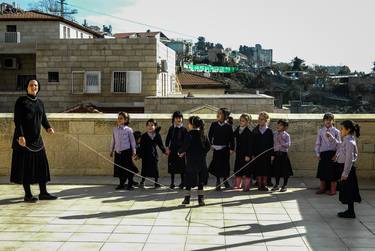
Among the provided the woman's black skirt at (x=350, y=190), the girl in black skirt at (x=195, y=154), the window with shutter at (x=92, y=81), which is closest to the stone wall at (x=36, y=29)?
the window with shutter at (x=92, y=81)

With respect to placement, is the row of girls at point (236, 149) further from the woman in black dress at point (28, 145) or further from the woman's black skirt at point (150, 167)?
the woman in black dress at point (28, 145)

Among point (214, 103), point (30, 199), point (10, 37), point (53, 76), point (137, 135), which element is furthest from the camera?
point (10, 37)

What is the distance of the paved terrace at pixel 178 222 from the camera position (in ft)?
18.7

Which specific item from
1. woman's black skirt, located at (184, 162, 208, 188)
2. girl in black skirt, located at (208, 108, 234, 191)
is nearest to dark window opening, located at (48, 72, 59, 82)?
girl in black skirt, located at (208, 108, 234, 191)

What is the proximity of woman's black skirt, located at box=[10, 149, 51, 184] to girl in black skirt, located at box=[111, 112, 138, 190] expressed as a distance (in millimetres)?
1418

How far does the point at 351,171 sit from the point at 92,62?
27185 millimetres

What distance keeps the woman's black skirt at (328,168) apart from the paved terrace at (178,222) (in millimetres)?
383

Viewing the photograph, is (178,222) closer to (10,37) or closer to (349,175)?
(349,175)

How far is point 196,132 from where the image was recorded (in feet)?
25.9

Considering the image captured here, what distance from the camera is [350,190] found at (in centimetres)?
696

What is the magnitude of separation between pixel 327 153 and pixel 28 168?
5022 millimetres

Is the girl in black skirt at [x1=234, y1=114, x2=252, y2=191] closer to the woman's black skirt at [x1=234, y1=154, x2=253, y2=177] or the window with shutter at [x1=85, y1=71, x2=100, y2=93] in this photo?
the woman's black skirt at [x1=234, y1=154, x2=253, y2=177]

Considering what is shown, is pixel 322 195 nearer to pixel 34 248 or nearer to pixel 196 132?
pixel 196 132

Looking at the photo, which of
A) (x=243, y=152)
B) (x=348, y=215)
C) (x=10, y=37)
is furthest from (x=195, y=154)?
(x=10, y=37)
